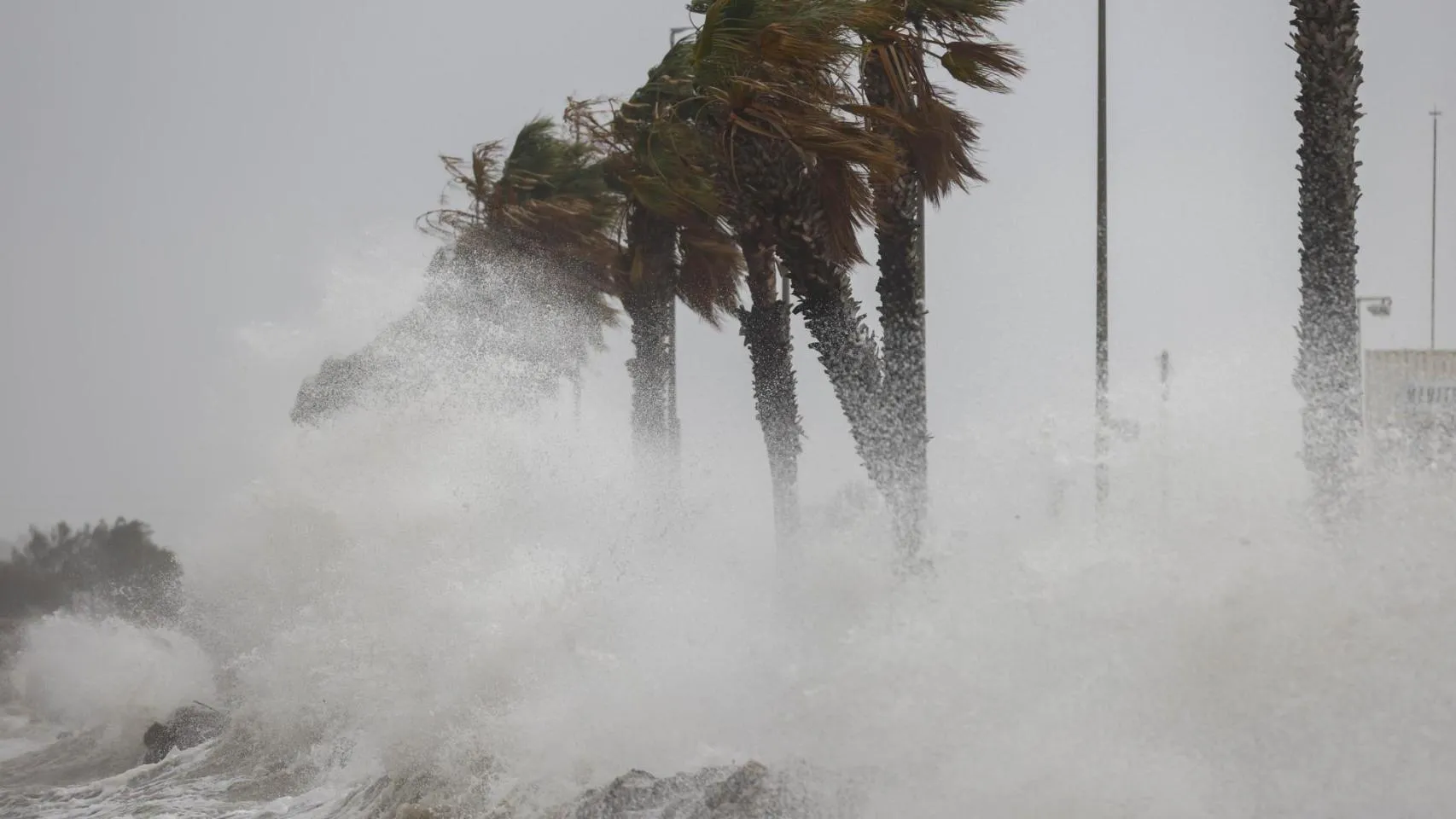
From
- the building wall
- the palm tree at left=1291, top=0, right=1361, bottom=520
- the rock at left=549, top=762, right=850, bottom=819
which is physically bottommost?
the rock at left=549, top=762, right=850, bottom=819

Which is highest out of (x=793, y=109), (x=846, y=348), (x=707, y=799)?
(x=793, y=109)

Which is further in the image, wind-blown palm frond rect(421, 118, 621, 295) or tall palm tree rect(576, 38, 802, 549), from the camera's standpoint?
wind-blown palm frond rect(421, 118, 621, 295)

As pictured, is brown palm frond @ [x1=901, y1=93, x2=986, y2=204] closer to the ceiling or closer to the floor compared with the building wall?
closer to the ceiling

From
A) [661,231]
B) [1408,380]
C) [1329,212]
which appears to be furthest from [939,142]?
[1408,380]

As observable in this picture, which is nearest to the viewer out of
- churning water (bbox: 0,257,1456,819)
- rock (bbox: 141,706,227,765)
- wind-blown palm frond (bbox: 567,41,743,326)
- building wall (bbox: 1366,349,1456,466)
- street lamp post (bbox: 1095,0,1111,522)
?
churning water (bbox: 0,257,1456,819)

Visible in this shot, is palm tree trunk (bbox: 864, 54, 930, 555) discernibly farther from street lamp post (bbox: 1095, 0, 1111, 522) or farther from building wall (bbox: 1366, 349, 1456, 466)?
building wall (bbox: 1366, 349, 1456, 466)

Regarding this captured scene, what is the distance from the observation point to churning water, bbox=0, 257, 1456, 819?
7836 millimetres

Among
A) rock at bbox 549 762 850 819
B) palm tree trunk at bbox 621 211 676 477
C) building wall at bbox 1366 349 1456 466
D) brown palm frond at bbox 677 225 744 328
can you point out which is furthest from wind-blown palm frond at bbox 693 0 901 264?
A: building wall at bbox 1366 349 1456 466

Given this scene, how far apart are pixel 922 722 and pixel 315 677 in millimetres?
7801

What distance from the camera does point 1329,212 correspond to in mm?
12500

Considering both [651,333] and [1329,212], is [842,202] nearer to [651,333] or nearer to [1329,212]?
[1329,212]

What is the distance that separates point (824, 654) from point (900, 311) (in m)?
6.76

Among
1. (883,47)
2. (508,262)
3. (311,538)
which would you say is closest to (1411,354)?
(883,47)

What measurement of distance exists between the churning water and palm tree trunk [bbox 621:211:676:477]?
6.84 m
